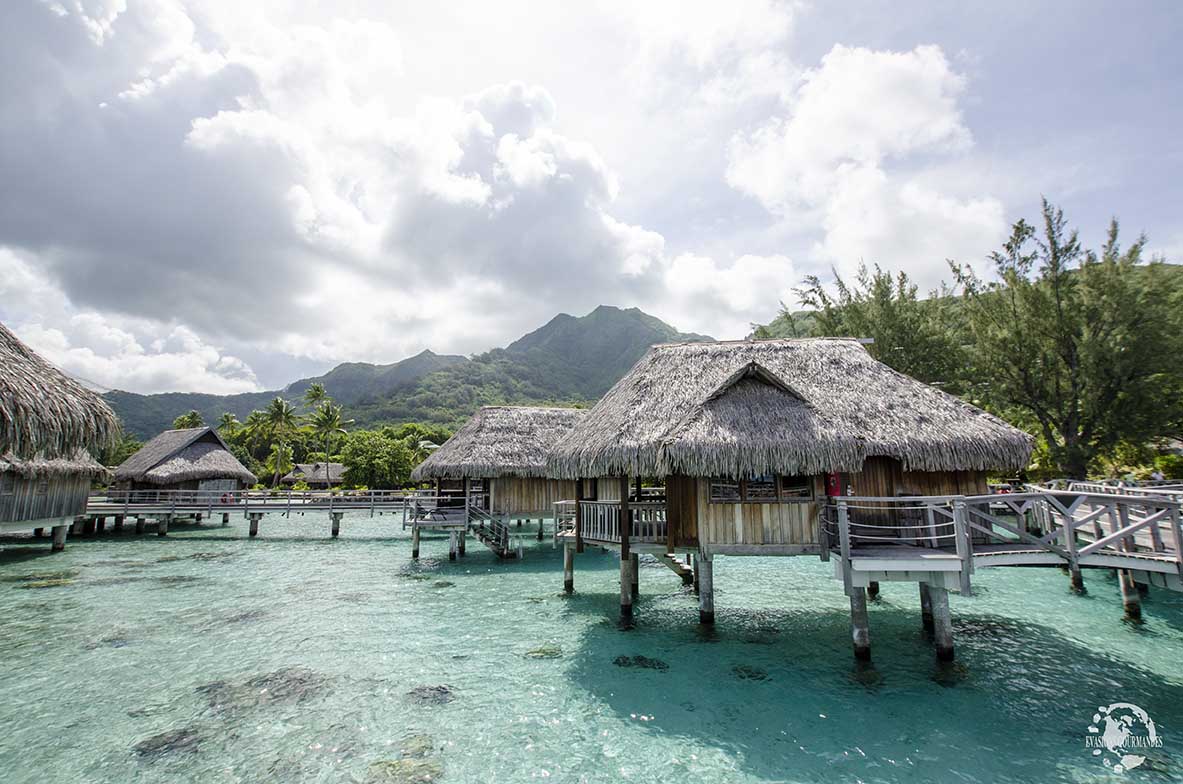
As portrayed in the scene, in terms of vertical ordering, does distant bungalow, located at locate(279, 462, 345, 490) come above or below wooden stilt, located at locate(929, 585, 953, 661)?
above

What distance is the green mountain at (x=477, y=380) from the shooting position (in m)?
131

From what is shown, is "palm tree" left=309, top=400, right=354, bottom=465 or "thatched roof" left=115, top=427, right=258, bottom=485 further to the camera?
"palm tree" left=309, top=400, right=354, bottom=465

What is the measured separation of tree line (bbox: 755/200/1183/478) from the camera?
71.8 ft

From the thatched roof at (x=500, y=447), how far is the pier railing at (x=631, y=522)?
7540 mm

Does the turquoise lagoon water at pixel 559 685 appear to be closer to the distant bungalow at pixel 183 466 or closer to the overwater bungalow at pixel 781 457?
the overwater bungalow at pixel 781 457

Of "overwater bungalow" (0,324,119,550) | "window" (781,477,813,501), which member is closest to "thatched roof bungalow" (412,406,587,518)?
"overwater bungalow" (0,324,119,550)

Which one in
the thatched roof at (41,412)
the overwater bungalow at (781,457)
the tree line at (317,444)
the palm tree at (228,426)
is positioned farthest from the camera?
the palm tree at (228,426)

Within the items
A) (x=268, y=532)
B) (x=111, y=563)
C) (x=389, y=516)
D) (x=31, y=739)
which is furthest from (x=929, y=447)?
(x=389, y=516)

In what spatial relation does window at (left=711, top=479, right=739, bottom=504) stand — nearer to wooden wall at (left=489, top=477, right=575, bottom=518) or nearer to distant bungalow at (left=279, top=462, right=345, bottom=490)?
wooden wall at (left=489, top=477, right=575, bottom=518)

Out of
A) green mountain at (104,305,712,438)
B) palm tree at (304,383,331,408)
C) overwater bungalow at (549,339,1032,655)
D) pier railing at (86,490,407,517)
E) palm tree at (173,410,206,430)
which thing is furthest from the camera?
green mountain at (104,305,712,438)

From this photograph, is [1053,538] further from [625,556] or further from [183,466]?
[183,466]

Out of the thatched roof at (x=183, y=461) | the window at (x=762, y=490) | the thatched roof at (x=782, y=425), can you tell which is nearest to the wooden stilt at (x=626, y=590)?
the thatched roof at (x=782, y=425)

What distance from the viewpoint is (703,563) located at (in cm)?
1160

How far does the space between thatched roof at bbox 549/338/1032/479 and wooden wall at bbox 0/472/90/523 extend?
22180 millimetres
